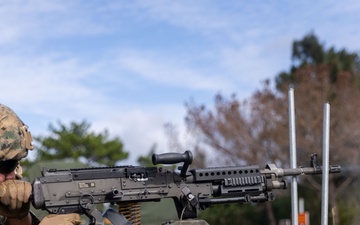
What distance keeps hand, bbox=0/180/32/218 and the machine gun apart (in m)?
0.07

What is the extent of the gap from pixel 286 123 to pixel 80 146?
9.26 meters

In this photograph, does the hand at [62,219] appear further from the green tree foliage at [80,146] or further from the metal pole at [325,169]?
the green tree foliage at [80,146]

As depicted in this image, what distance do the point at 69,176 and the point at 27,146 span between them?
405 millimetres

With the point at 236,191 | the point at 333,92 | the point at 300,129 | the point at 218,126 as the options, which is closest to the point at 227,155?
the point at 218,126

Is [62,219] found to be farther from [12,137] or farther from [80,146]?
[80,146]

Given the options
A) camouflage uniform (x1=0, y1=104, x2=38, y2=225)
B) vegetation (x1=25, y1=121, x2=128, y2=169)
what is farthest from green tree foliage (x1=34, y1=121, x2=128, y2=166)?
camouflage uniform (x1=0, y1=104, x2=38, y2=225)

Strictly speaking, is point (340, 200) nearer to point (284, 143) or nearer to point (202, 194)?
point (284, 143)

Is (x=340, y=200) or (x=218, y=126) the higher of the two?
(x=218, y=126)

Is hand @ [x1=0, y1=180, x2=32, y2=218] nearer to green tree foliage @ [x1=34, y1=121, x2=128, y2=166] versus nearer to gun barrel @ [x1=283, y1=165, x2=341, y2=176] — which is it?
gun barrel @ [x1=283, y1=165, x2=341, y2=176]

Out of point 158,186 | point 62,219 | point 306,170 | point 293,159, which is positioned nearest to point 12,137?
point 62,219

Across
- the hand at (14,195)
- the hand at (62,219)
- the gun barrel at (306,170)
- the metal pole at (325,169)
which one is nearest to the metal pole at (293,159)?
the gun barrel at (306,170)

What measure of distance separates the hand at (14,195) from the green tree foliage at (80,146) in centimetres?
2084

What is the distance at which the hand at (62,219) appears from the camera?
4.75 meters

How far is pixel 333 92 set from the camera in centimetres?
3234
